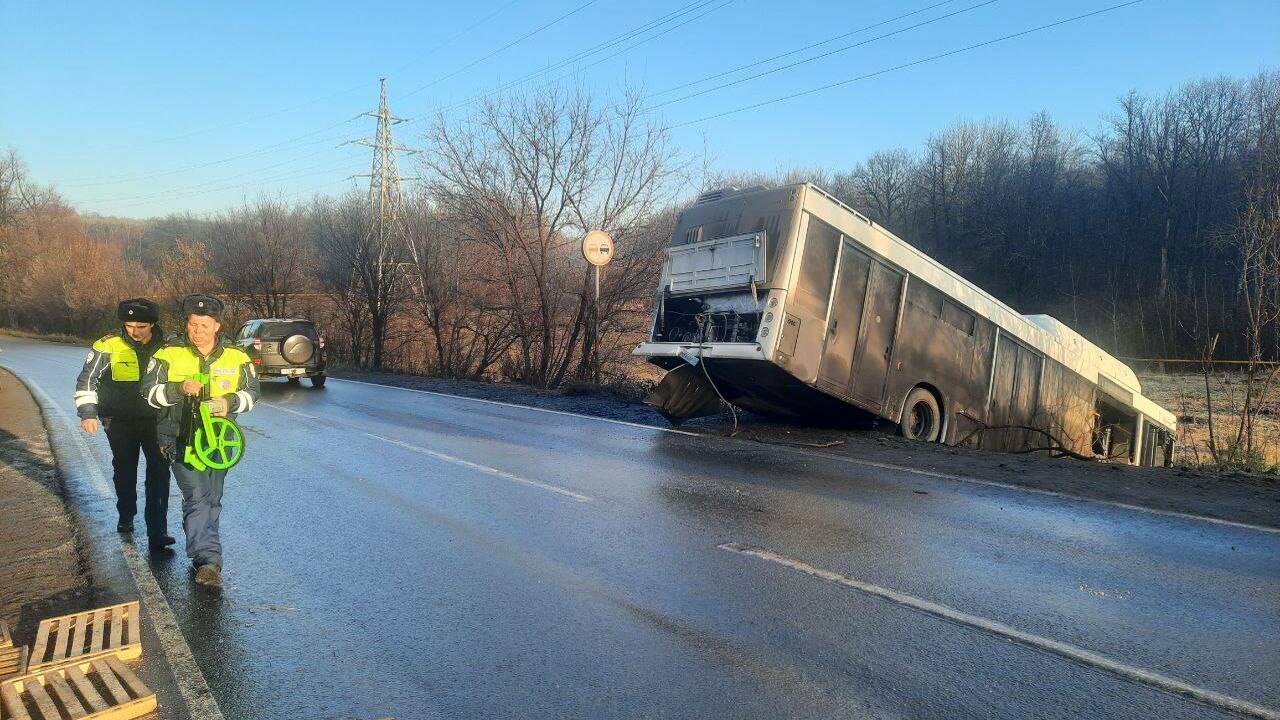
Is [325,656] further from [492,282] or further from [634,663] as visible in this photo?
[492,282]

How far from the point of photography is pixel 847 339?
34.9 feet

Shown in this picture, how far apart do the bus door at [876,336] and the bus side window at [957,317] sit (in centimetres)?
92

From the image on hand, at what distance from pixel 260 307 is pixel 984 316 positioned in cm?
3490

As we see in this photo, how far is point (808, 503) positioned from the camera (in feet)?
23.9

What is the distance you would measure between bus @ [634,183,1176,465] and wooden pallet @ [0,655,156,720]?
24.7 ft

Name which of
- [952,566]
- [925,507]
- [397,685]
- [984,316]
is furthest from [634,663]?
[984,316]

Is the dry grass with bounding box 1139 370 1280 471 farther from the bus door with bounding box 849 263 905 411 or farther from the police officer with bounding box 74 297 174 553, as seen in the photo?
the police officer with bounding box 74 297 174 553

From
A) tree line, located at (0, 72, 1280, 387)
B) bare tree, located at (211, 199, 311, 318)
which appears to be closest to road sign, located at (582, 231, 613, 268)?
tree line, located at (0, 72, 1280, 387)

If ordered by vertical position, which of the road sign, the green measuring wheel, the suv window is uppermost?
the road sign

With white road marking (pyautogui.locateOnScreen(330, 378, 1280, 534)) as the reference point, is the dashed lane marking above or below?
below

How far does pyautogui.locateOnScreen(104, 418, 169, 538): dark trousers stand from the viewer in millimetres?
5797

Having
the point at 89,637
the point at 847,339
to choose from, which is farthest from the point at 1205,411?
the point at 89,637

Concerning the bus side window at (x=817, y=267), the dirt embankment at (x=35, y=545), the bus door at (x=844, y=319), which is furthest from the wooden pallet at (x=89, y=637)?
the bus door at (x=844, y=319)

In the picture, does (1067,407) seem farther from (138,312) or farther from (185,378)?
(138,312)
